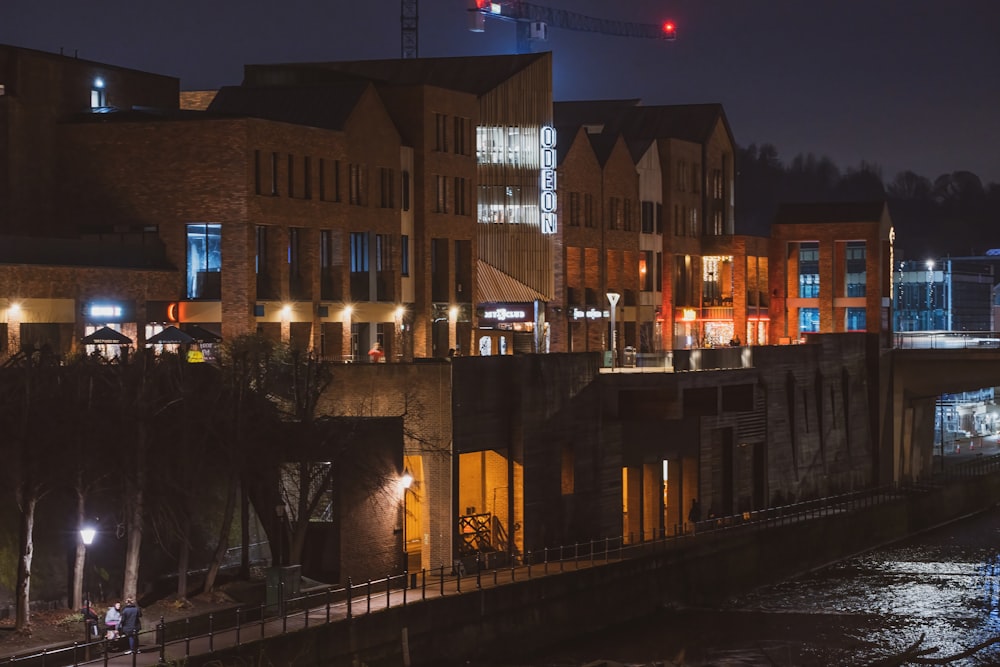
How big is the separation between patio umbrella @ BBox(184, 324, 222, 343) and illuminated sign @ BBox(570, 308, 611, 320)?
3220cm

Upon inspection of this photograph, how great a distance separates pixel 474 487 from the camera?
58.6m

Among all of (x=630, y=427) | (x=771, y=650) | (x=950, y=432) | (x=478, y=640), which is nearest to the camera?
(x=478, y=640)

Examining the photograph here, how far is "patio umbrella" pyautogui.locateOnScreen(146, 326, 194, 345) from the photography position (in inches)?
2292

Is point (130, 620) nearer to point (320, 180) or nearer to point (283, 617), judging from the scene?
point (283, 617)

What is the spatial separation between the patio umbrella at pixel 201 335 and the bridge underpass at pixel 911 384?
141 feet

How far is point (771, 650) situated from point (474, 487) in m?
11.6

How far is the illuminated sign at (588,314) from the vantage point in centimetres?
9169

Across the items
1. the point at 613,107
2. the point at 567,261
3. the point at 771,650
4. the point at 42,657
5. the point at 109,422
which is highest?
the point at 613,107

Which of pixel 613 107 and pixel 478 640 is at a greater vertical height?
pixel 613 107

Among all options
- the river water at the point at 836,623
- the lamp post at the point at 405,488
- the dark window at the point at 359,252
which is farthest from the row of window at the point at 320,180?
the river water at the point at 836,623

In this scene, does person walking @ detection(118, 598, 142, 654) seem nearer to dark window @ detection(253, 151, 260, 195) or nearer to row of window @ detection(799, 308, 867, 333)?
dark window @ detection(253, 151, 260, 195)

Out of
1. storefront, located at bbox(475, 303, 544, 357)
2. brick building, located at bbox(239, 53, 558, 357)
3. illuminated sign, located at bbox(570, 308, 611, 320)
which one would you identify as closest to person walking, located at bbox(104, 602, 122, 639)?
brick building, located at bbox(239, 53, 558, 357)

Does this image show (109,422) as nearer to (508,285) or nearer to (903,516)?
(508,285)

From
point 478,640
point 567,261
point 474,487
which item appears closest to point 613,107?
point 567,261
